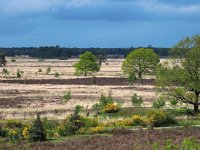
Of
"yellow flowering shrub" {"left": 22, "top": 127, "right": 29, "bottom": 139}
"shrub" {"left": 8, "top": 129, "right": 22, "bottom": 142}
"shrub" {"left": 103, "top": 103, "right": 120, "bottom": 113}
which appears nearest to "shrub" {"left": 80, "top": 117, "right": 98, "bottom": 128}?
"yellow flowering shrub" {"left": 22, "top": 127, "right": 29, "bottom": 139}

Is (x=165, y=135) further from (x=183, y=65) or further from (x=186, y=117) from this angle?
(x=183, y=65)

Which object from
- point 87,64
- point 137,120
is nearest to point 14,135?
point 137,120

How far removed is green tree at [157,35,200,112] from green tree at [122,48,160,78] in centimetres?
4815

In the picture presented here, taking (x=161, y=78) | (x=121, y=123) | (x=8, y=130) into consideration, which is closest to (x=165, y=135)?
(x=121, y=123)

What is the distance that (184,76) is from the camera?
46156 mm

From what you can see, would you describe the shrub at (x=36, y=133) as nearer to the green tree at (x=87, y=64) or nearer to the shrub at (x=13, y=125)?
the shrub at (x=13, y=125)

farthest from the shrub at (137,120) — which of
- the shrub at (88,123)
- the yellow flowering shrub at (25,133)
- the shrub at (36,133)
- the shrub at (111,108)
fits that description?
the yellow flowering shrub at (25,133)

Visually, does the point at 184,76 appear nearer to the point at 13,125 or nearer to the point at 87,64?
the point at 13,125

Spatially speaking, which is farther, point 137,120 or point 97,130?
point 137,120

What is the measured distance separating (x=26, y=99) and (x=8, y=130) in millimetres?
28286

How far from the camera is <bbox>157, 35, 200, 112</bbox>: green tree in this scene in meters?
46.0

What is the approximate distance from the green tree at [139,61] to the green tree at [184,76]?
158 ft

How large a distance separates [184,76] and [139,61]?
52.5m

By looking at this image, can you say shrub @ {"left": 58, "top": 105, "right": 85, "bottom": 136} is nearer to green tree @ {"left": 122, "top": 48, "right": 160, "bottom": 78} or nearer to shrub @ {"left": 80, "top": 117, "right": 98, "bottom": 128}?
shrub @ {"left": 80, "top": 117, "right": 98, "bottom": 128}
